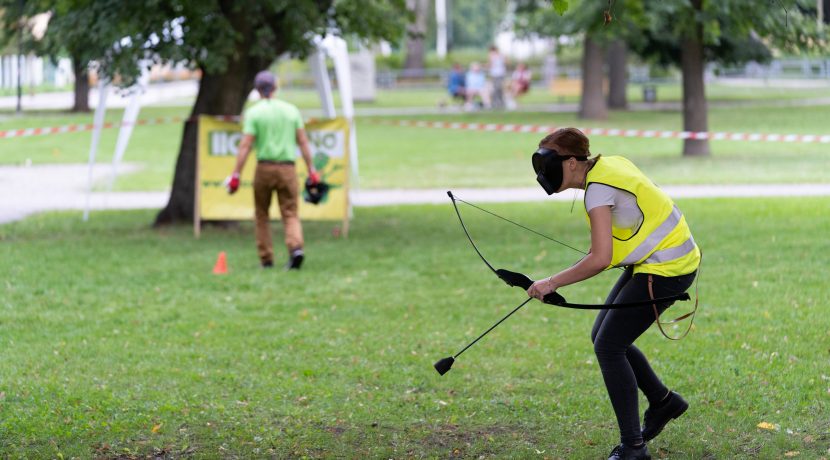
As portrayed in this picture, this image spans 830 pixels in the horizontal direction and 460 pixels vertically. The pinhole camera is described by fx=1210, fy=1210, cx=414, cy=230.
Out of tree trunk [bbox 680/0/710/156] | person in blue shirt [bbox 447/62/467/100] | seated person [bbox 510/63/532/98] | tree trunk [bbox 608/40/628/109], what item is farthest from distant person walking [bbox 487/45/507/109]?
tree trunk [bbox 680/0/710/156]

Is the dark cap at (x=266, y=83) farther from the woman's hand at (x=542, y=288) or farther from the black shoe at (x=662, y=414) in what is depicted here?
the woman's hand at (x=542, y=288)

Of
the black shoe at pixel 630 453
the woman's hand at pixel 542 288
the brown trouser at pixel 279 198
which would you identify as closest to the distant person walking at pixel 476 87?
the brown trouser at pixel 279 198

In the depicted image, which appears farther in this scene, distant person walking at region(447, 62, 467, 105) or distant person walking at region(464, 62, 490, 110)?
distant person walking at region(447, 62, 467, 105)

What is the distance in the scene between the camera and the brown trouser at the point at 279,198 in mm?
11391

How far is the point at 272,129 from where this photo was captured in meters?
11.3

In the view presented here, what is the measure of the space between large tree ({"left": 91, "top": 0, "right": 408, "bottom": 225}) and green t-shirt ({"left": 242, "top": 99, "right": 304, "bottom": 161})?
7.07 ft

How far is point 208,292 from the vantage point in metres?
10.6

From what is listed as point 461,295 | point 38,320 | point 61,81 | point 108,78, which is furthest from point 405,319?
point 61,81

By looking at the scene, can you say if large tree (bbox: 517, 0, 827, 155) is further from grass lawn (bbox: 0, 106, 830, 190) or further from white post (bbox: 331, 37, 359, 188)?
white post (bbox: 331, 37, 359, 188)

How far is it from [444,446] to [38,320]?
442 cm

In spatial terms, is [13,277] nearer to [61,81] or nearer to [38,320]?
[38,320]

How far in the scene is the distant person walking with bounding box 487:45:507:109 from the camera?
40.4 meters

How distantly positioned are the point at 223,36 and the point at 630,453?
8.90 m

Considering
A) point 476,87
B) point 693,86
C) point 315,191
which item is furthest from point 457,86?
point 315,191
